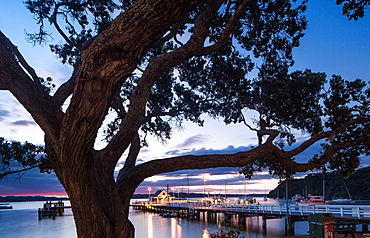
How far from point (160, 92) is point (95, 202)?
21.8ft

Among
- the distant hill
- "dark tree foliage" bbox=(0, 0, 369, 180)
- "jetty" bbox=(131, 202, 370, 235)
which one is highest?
"dark tree foliage" bbox=(0, 0, 369, 180)

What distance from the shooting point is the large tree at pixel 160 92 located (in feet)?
11.5

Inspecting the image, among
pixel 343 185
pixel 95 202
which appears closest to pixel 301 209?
pixel 95 202

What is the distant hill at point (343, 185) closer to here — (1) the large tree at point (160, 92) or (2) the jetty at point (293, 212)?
(2) the jetty at point (293, 212)

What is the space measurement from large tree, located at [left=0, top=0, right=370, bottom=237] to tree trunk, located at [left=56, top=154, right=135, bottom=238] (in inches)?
0.7

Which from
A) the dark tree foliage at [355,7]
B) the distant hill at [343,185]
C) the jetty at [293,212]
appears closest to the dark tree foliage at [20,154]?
the dark tree foliage at [355,7]

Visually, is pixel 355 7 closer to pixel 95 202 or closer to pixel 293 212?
pixel 95 202

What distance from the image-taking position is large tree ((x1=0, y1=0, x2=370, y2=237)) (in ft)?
11.5

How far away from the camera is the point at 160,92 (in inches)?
445

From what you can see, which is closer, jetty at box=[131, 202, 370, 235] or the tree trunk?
the tree trunk

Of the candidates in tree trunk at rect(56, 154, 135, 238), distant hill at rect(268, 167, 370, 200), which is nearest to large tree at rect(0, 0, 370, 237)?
tree trunk at rect(56, 154, 135, 238)

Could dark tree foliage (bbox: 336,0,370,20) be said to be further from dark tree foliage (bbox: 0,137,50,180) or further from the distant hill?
the distant hill

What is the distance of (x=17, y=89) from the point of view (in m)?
5.05

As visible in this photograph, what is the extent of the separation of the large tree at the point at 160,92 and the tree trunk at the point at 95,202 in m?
0.02
